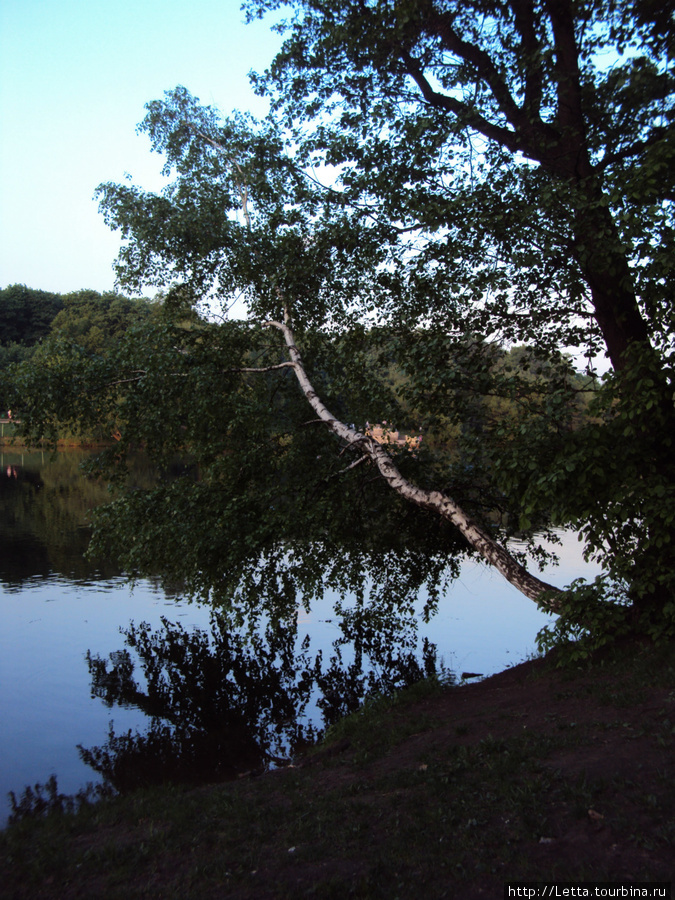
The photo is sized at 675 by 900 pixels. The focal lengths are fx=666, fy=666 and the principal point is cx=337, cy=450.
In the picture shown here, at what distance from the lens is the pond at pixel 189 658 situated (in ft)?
31.3

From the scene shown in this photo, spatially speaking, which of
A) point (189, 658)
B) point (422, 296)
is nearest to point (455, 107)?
point (422, 296)

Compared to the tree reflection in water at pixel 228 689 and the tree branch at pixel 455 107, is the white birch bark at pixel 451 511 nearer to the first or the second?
the tree reflection in water at pixel 228 689

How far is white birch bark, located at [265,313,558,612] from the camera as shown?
8242 mm

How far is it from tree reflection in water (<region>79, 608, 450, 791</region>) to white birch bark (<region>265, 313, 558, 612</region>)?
3190 millimetres

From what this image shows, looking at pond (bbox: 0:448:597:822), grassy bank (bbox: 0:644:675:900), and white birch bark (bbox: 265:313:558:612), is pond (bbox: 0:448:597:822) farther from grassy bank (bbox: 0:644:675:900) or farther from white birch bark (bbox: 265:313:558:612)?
white birch bark (bbox: 265:313:558:612)

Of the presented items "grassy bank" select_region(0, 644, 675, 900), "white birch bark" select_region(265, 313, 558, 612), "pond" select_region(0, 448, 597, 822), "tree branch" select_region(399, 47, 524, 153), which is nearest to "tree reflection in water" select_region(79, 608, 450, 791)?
"pond" select_region(0, 448, 597, 822)

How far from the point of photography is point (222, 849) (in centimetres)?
472

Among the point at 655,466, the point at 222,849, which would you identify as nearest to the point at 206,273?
the point at 655,466

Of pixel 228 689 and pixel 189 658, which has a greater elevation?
pixel 189 658

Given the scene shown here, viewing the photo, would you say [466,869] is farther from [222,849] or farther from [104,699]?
[104,699]

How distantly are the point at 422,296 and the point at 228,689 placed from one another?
23.8 feet

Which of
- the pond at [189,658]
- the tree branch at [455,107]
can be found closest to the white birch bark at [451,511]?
the pond at [189,658]

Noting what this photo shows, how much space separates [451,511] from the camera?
8.87 m

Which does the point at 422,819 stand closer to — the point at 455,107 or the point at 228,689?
the point at 228,689
